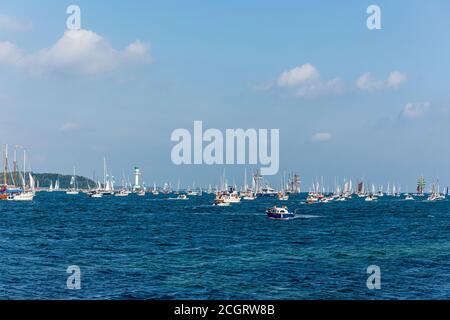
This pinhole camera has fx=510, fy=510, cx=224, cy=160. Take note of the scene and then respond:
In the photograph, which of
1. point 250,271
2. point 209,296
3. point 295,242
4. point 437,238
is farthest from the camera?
point 437,238

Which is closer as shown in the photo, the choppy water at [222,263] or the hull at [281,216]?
the choppy water at [222,263]

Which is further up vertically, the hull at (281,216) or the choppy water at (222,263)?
the hull at (281,216)

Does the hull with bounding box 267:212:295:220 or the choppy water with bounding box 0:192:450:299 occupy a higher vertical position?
the hull with bounding box 267:212:295:220

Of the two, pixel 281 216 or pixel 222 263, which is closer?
pixel 222 263

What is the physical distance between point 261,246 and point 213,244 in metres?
7.30

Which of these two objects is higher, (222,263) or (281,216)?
(281,216)

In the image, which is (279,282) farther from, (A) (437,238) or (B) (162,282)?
(A) (437,238)

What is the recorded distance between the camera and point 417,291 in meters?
41.4

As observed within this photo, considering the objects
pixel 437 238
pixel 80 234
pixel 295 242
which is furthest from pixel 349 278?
pixel 80 234

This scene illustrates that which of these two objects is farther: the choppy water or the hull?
the hull

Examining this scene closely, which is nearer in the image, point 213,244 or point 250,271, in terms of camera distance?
point 250,271
